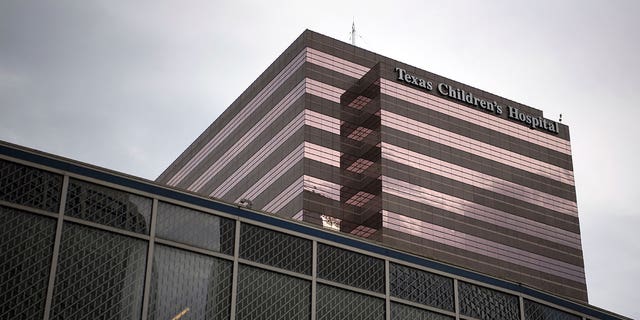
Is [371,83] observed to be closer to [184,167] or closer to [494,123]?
[494,123]

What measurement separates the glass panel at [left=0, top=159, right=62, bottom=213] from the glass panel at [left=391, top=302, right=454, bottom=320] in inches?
879

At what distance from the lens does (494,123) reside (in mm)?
153750

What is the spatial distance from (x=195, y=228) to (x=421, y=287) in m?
16.2

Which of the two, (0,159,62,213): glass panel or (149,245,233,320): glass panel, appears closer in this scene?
(0,159,62,213): glass panel

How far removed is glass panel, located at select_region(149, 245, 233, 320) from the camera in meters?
56.3

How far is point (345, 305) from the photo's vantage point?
2478 inches

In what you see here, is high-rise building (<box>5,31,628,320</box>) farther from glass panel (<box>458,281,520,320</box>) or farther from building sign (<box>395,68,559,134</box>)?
building sign (<box>395,68,559,134</box>)

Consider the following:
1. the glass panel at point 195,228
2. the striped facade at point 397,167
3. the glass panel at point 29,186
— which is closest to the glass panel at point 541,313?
the glass panel at point 195,228

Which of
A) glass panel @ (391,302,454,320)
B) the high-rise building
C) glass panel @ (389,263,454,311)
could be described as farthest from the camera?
glass panel @ (389,263,454,311)

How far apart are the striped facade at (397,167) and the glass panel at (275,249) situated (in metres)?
65.8

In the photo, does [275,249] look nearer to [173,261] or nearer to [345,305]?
[345,305]

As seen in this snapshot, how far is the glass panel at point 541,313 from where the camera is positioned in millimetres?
71062

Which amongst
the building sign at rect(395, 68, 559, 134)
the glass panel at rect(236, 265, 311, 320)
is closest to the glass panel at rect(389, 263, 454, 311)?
the glass panel at rect(236, 265, 311, 320)

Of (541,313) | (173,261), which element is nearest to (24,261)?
(173,261)
